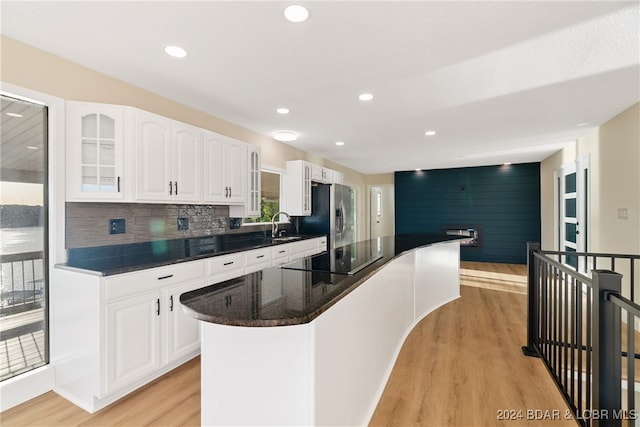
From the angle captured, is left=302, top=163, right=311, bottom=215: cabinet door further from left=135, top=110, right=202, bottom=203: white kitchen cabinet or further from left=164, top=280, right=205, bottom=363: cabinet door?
left=164, top=280, right=205, bottom=363: cabinet door

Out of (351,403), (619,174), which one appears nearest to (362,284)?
(351,403)

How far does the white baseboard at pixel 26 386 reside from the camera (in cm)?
196

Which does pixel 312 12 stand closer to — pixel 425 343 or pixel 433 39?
pixel 433 39

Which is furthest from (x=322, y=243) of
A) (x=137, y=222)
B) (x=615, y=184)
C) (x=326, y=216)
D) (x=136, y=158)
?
(x=615, y=184)

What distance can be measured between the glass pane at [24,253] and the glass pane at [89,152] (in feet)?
0.76

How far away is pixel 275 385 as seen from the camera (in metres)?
1.22

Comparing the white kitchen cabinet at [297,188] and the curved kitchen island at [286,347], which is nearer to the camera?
the curved kitchen island at [286,347]

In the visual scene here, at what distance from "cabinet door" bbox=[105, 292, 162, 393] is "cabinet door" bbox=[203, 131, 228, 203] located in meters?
1.22

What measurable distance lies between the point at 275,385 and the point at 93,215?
215 cm

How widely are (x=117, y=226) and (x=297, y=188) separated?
2.67 meters

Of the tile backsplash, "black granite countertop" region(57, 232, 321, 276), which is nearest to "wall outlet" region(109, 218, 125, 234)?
the tile backsplash

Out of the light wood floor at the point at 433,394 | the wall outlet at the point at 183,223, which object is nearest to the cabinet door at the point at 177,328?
the light wood floor at the point at 433,394

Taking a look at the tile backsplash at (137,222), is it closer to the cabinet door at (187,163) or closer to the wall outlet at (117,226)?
the wall outlet at (117,226)

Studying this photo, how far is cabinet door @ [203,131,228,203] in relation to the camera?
121 inches
